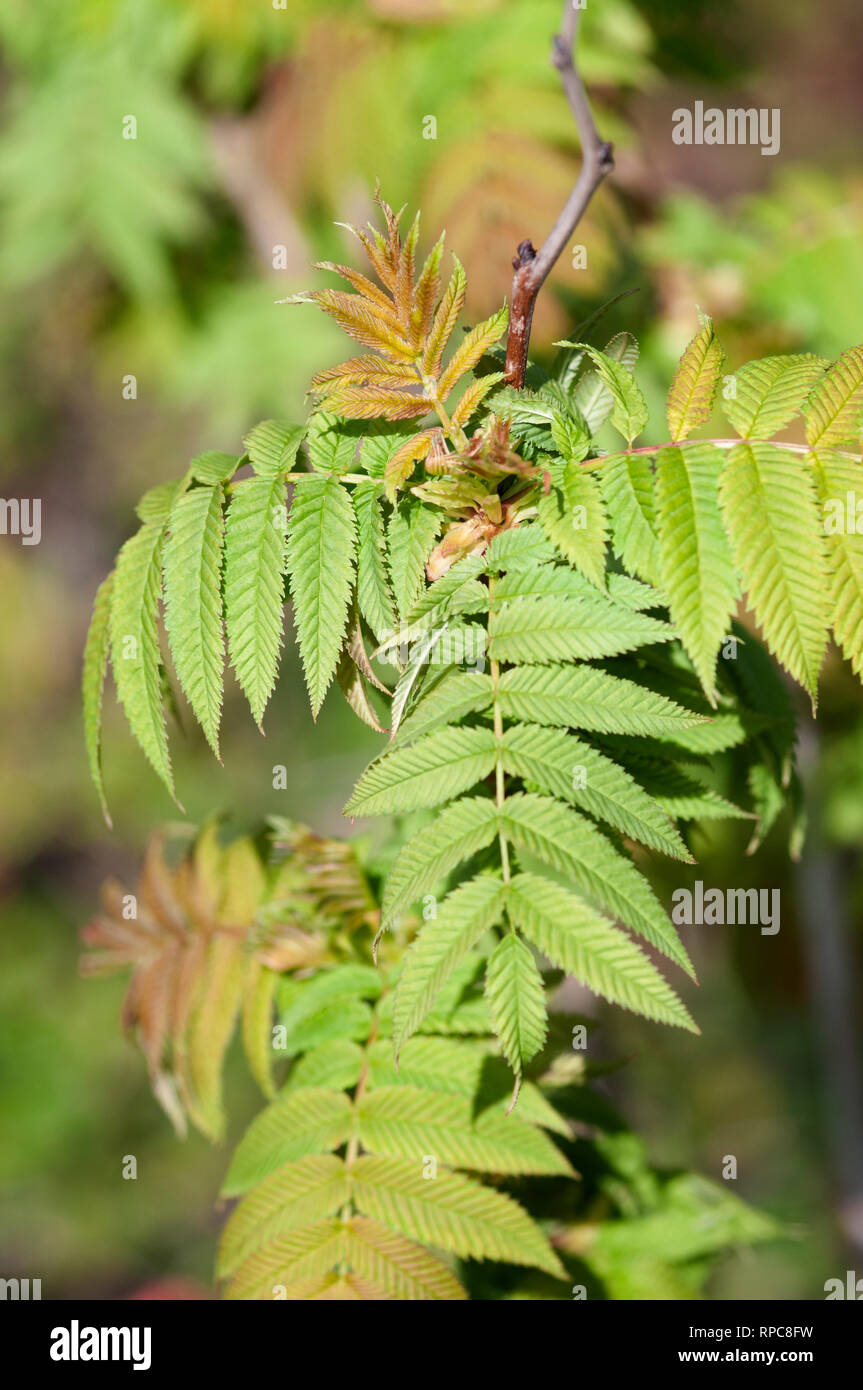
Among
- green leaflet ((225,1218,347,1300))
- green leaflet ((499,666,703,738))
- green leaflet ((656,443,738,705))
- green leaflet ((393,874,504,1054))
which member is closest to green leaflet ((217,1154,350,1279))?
green leaflet ((225,1218,347,1300))

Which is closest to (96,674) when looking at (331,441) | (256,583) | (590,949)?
(256,583)

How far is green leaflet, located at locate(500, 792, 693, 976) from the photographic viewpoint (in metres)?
0.80

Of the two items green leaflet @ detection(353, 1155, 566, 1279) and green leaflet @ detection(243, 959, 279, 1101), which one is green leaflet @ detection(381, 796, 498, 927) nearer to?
green leaflet @ detection(353, 1155, 566, 1279)

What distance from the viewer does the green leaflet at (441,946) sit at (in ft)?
2.66

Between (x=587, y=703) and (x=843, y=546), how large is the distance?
0.23 meters

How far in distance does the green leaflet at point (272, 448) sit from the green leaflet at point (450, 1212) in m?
0.69

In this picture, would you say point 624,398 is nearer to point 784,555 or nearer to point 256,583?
point 784,555

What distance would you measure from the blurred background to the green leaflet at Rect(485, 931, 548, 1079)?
42 centimetres

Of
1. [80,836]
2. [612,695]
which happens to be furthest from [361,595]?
[80,836]

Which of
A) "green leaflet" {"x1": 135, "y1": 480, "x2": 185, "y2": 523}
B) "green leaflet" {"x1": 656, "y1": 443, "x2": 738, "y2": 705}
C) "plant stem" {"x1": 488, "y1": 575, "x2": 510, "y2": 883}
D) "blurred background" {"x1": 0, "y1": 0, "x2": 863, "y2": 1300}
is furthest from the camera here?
"blurred background" {"x1": 0, "y1": 0, "x2": 863, "y2": 1300}

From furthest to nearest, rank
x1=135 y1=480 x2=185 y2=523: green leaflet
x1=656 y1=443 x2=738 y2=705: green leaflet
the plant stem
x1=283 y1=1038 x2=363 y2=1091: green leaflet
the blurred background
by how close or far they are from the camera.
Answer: the blurred background → x1=283 y1=1038 x2=363 y2=1091: green leaflet → x1=135 y1=480 x2=185 y2=523: green leaflet → the plant stem → x1=656 y1=443 x2=738 y2=705: green leaflet

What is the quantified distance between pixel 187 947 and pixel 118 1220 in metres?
3.56

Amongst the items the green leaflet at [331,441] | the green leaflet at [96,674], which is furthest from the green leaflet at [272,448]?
the green leaflet at [96,674]

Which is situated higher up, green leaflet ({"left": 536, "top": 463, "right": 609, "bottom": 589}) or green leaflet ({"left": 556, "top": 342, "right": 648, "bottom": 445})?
green leaflet ({"left": 556, "top": 342, "right": 648, "bottom": 445})
